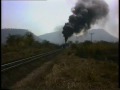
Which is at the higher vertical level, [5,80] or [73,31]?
[73,31]

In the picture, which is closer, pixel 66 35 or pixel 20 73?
pixel 20 73

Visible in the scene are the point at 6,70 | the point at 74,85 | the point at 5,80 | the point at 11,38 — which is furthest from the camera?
the point at 11,38

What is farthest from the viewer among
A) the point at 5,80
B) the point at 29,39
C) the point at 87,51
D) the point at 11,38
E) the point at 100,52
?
the point at 29,39

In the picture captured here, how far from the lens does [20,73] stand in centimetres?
1970

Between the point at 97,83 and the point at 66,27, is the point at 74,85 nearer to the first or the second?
the point at 97,83

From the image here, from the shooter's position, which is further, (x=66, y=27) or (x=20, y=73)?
(x=66, y=27)

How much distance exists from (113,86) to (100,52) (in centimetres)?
2455

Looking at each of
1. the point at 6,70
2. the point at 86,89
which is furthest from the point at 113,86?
the point at 6,70

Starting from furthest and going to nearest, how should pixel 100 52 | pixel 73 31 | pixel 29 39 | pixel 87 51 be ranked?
pixel 29 39, pixel 73 31, pixel 87 51, pixel 100 52

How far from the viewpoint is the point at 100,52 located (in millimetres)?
38094

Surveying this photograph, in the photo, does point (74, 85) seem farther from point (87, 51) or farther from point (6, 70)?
point (87, 51)

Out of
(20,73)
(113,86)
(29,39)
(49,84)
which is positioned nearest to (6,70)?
(20,73)

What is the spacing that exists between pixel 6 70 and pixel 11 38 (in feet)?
208

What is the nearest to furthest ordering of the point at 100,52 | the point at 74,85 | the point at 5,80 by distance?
the point at 74,85 < the point at 5,80 < the point at 100,52
